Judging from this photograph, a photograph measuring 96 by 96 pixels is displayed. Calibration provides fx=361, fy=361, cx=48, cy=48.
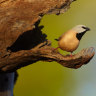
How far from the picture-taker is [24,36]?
7.40ft

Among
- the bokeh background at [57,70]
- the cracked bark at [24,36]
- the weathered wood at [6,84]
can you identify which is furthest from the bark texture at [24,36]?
the bokeh background at [57,70]

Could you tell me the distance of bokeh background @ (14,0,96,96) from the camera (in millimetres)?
3377

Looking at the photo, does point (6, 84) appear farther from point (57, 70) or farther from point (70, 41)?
point (57, 70)

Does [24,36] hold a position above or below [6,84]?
above

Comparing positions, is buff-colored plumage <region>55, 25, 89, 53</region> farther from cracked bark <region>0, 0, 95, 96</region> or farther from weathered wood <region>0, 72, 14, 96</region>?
weathered wood <region>0, 72, 14, 96</region>

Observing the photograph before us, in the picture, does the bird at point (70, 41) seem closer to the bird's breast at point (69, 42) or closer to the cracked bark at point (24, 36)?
the bird's breast at point (69, 42)

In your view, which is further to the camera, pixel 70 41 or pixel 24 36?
pixel 70 41

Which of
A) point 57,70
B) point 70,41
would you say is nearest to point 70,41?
point 70,41

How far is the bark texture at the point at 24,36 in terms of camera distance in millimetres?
2084

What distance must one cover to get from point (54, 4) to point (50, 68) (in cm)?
142

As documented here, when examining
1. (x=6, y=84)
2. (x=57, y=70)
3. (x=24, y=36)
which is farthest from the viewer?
(x=57, y=70)

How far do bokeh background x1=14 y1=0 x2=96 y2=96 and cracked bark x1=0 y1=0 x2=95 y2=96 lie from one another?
930 millimetres

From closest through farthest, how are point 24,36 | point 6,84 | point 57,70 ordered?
point 24,36 → point 6,84 → point 57,70

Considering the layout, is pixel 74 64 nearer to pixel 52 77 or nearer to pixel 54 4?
pixel 54 4
